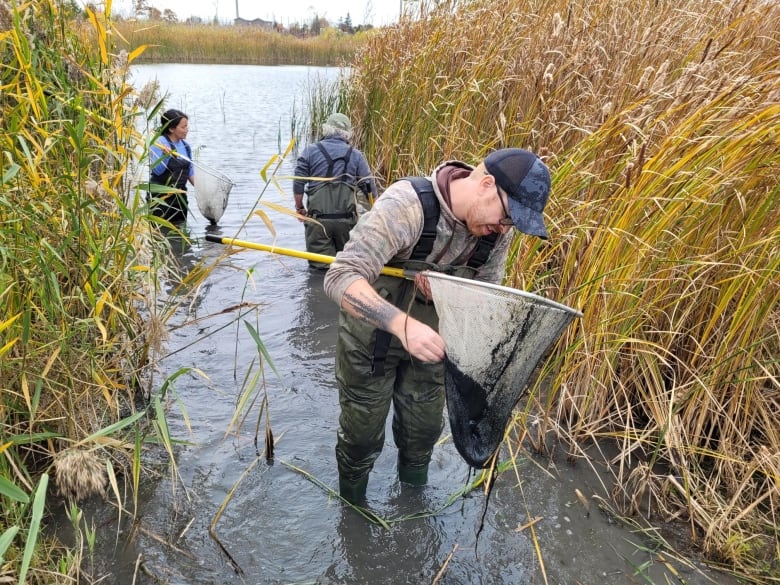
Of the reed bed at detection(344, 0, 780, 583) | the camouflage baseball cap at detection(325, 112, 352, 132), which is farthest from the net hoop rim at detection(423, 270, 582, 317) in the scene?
the camouflage baseball cap at detection(325, 112, 352, 132)

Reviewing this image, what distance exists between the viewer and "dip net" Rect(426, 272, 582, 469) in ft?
6.42

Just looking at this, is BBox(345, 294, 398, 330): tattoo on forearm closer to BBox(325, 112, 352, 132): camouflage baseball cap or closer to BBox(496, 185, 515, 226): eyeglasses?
BBox(496, 185, 515, 226): eyeglasses

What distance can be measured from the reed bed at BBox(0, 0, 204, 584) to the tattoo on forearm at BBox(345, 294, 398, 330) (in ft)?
3.16

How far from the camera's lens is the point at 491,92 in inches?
192

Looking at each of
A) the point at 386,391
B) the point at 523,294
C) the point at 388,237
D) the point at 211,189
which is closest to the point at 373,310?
the point at 388,237

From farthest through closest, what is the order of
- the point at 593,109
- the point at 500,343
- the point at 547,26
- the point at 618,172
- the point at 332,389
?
the point at 547,26, the point at 332,389, the point at 593,109, the point at 618,172, the point at 500,343

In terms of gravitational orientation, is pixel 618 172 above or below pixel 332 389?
above

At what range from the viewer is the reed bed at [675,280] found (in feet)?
8.78

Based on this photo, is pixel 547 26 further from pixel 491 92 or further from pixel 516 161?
pixel 516 161

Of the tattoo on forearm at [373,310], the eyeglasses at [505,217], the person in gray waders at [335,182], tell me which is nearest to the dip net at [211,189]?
the person in gray waders at [335,182]

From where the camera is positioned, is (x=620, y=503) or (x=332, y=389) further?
(x=332, y=389)

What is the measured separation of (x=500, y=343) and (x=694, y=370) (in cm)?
149

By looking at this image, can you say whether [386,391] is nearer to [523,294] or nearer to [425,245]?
[425,245]

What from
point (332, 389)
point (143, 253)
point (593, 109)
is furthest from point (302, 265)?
point (593, 109)
